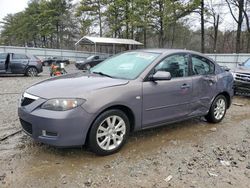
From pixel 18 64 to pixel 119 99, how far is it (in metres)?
12.4

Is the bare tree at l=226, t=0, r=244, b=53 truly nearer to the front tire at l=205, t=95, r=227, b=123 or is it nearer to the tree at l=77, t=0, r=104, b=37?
the tree at l=77, t=0, r=104, b=37

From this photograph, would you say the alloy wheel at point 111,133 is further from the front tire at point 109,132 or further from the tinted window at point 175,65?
the tinted window at point 175,65

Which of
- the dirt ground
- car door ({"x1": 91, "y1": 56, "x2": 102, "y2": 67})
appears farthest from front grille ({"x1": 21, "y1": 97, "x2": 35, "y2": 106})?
car door ({"x1": 91, "y1": 56, "x2": 102, "y2": 67})

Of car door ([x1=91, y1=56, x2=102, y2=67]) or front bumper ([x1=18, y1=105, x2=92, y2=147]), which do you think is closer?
front bumper ([x1=18, y1=105, x2=92, y2=147])

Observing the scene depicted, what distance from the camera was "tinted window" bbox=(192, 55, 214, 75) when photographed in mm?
5051

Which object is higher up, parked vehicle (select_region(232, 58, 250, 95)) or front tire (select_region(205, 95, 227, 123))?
parked vehicle (select_region(232, 58, 250, 95))

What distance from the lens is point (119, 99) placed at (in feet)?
12.3

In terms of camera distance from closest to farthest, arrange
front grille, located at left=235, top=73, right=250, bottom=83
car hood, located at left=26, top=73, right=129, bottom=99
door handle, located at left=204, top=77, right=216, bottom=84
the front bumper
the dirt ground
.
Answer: the dirt ground
the front bumper
car hood, located at left=26, top=73, right=129, bottom=99
door handle, located at left=204, top=77, right=216, bottom=84
front grille, located at left=235, top=73, right=250, bottom=83

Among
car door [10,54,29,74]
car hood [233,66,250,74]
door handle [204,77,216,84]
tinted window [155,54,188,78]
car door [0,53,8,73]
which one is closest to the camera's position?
tinted window [155,54,188,78]

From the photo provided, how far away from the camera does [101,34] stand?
40562mm

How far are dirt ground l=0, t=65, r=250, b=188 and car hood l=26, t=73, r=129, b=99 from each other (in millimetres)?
855

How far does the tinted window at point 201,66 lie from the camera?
5.05 meters

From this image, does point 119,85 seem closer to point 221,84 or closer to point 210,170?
point 210,170

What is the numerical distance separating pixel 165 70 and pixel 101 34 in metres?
37.3
